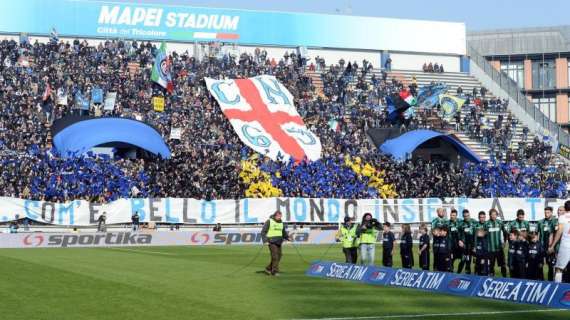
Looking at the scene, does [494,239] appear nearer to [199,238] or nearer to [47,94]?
[199,238]

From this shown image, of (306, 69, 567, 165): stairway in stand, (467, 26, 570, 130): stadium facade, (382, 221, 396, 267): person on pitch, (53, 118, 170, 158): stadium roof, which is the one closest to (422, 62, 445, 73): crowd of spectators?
(306, 69, 567, 165): stairway in stand

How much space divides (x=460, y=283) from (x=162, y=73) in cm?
4401

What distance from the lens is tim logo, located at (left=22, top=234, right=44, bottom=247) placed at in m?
46.9

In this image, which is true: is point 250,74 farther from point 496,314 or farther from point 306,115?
point 496,314

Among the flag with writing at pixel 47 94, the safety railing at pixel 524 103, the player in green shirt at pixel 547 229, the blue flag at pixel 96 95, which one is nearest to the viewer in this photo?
the player in green shirt at pixel 547 229

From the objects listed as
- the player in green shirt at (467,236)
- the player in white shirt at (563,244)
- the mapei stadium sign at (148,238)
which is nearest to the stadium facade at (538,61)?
the mapei stadium sign at (148,238)

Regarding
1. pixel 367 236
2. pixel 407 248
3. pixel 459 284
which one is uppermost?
pixel 367 236

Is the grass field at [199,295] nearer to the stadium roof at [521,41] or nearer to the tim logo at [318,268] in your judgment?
the tim logo at [318,268]

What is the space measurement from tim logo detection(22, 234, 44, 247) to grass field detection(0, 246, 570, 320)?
36.6 feet

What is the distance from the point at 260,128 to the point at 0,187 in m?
18.8

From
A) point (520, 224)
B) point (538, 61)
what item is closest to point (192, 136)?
point (520, 224)

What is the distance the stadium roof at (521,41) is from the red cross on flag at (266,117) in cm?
3047

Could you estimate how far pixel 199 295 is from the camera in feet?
77.3

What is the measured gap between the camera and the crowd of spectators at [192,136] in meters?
54.8
